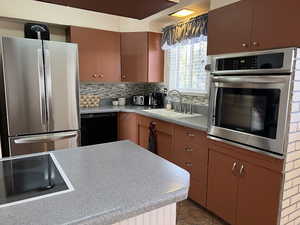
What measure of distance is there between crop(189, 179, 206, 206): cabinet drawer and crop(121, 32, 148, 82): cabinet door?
1.80 meters

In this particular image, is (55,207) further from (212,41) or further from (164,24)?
(164,24)

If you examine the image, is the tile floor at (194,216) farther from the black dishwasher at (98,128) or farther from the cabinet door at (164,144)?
the black dishwasher at (98,128)

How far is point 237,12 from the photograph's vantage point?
1692mm

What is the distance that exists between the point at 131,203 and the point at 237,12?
5.37ft

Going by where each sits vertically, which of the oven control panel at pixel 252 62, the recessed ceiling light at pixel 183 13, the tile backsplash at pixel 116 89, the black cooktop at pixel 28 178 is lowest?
the black cooktop at pixel 28 178

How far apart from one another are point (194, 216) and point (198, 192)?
22 centimetres

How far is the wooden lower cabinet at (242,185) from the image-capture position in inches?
58.8

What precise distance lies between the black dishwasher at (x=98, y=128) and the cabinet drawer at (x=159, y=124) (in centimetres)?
50

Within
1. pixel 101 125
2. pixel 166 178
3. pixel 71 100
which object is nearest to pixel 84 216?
pixel 166 178

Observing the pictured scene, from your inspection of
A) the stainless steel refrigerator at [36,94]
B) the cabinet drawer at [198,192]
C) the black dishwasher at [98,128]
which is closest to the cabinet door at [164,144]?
the cabinet drawer at [198,192]

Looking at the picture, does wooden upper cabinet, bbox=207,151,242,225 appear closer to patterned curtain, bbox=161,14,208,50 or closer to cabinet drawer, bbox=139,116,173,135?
cabinet drawer, bbox=139,116,173,135

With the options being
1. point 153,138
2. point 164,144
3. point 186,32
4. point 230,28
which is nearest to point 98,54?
point 186,32

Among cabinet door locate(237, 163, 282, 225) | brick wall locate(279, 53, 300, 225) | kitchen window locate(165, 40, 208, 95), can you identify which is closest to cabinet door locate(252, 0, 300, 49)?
brick wall locate(279, 53, 300, 225)

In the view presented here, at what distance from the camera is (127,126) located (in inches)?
131
